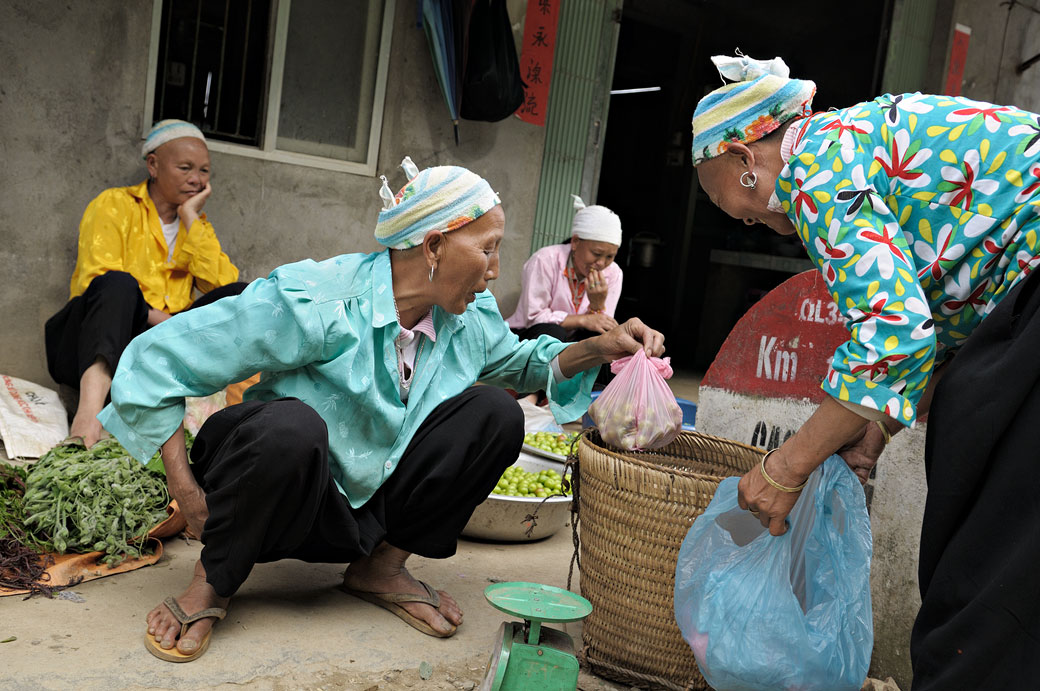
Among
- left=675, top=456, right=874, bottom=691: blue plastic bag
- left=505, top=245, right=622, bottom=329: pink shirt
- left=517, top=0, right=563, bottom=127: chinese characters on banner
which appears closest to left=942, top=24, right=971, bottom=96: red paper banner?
left=517, top=0, right=563, bottom=127: chinese characters on banner

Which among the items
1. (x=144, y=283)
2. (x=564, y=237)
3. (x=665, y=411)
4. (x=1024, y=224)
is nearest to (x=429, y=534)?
(x=665, y=411)

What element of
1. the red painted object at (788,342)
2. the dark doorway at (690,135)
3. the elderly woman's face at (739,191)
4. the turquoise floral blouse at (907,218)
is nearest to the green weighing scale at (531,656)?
the turquoise floral blouse at (907,218)

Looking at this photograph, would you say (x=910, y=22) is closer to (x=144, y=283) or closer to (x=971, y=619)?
(x=144, y=283)

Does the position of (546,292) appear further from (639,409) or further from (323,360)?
(323,360)

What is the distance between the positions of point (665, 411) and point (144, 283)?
269 centimetres

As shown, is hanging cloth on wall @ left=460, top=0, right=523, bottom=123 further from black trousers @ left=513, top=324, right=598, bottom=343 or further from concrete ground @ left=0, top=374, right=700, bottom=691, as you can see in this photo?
concrete ground @ left=0, top=374, right=700, bottom=691

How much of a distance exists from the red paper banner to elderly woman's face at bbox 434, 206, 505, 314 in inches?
238

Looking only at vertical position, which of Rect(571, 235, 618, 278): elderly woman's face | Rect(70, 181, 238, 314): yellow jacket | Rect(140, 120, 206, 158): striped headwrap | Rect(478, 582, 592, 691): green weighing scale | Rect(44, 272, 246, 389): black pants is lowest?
Rect(478, 582, 592, 691): green weighing scale

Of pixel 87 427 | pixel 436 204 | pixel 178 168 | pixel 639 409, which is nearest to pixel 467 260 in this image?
pixel 436 204

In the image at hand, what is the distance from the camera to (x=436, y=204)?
233 cm

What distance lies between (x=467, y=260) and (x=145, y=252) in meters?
2.32

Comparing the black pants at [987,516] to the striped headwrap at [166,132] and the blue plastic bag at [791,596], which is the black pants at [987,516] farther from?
the striped headwrap at [166,132]

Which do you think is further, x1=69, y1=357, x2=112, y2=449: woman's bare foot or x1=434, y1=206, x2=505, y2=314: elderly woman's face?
x1=69, y1=357, x2=112, y2=449: woman's bare foot

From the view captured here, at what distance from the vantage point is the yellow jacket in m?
3.94
